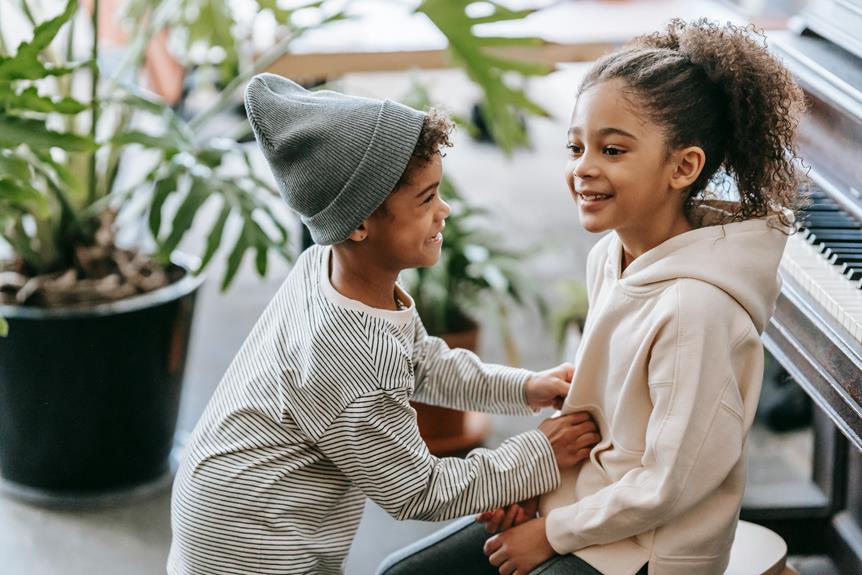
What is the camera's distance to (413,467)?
1.34 meters

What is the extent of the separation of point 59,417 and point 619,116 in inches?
58.3

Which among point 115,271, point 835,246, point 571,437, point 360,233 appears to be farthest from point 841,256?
point 115,271

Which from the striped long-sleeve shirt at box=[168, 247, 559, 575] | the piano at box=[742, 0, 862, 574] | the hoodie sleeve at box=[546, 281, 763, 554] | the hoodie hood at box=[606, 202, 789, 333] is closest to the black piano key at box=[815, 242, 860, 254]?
the piano at box=[742, 0, 862, 574]

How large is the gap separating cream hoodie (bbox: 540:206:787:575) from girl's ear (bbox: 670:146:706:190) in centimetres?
7

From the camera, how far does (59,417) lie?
2283 millimetres

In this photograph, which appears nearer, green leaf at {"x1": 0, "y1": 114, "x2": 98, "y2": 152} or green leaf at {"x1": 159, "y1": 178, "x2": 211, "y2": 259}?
green leaf at {"x1": 0, "y1": 114, "x2": 98, "y2": 152}

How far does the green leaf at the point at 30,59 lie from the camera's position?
65.1 inches

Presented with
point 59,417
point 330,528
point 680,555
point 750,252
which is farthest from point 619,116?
point 59,417

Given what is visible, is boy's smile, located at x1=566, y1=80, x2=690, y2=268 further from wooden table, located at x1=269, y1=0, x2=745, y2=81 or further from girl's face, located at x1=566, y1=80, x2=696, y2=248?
wooden table, located at x1=269, y1=0, x2=745, y2=81

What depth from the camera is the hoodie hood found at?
1.27m

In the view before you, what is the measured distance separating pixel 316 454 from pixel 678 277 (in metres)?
0.50

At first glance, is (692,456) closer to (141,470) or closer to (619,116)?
→ (619,116)

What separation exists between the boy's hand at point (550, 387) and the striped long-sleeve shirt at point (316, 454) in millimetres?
111

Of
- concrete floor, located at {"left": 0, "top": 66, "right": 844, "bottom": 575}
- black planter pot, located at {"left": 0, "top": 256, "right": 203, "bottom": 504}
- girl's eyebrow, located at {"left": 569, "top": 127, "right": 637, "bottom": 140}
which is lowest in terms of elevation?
concrete floor, located at {"left": 0, "top": 66, "right": 844, "bottom": 575}
